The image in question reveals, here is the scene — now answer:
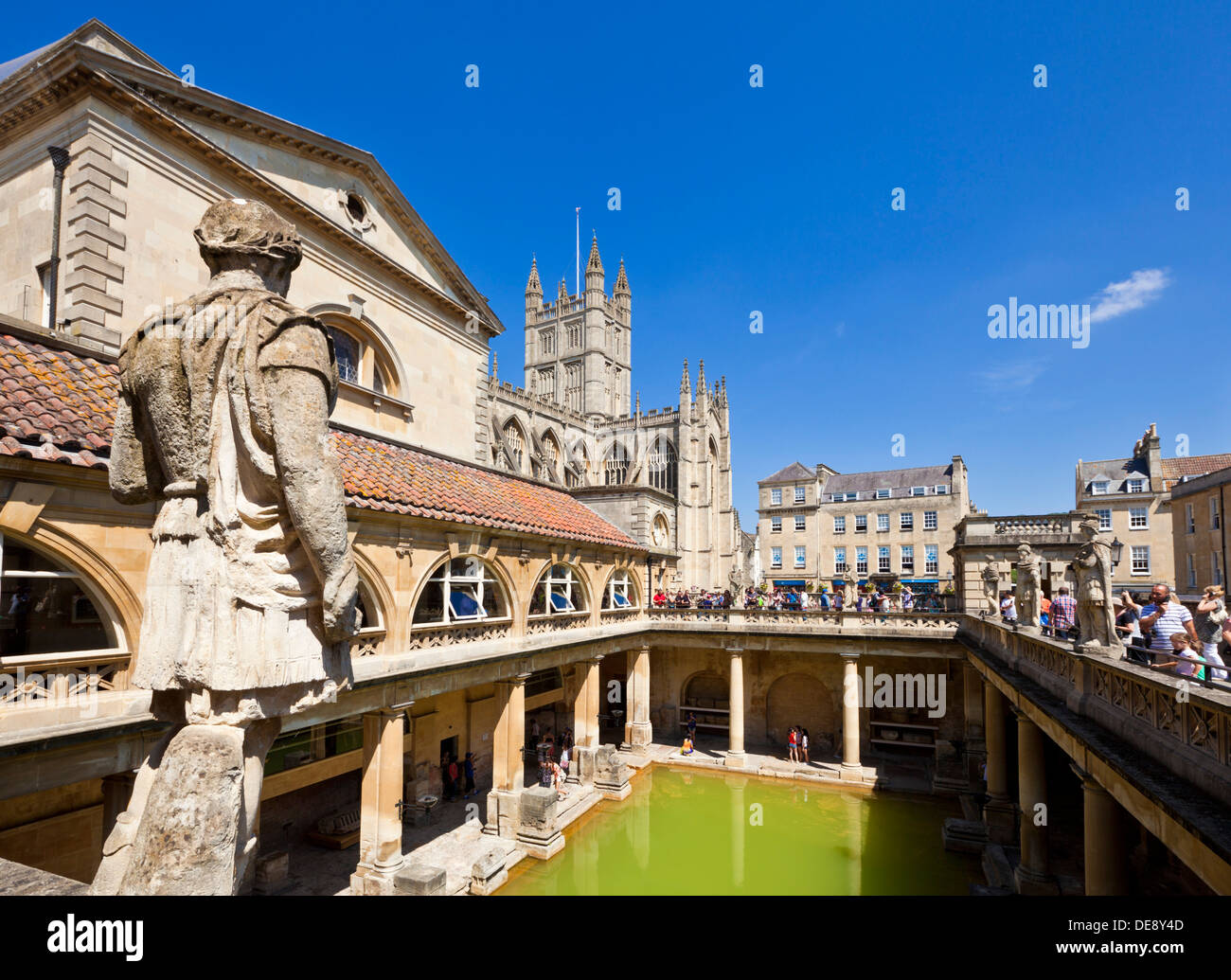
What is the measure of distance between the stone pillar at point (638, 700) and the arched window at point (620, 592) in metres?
2.31

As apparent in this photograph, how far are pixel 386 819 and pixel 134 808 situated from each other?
12.1m

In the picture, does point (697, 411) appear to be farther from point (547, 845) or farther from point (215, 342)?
point (215, 342)

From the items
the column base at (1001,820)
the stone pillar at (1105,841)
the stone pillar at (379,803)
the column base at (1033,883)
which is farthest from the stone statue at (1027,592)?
the stone pillar at (379,803)

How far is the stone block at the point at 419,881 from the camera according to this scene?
12766mm

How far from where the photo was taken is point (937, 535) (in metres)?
52.4

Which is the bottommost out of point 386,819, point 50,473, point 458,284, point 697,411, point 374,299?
point 386,819

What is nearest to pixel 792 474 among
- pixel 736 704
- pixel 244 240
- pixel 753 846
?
pixel 736 704

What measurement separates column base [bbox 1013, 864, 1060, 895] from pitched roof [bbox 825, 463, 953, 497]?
4550 centimetres

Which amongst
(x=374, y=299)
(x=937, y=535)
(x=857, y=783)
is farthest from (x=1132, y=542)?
(x=374, y=299)

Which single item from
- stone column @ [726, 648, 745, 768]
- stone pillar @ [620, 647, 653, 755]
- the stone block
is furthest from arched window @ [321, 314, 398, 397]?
stone column @ [726, 648, 745, 768]

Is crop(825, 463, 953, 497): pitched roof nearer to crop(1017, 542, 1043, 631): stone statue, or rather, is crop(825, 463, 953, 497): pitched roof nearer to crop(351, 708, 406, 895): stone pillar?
crop(1017, 542, 1043, 631): stone statue

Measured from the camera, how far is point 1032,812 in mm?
13352

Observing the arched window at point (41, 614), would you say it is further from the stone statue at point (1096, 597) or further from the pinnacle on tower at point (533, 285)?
the pinnacle on tower at point (533, 285)

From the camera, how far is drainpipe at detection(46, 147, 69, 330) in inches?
447
